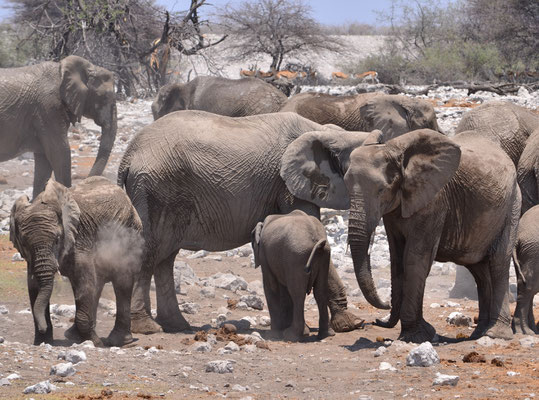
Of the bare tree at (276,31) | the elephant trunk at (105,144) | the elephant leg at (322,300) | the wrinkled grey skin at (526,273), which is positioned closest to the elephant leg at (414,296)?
the elephant leg at (322,300)

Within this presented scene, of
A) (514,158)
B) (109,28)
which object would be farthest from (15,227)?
(109,28)

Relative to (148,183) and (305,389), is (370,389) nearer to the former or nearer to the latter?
(305,389)

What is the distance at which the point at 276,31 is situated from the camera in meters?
34.4

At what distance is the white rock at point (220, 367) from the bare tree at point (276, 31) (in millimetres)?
28224

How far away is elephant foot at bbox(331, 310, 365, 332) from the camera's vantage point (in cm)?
825

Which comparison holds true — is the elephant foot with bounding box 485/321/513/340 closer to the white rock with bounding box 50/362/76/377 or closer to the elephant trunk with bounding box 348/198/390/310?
the elephant trunk with bounding box 348/198/390/310

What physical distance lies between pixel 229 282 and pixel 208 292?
0.42 metres

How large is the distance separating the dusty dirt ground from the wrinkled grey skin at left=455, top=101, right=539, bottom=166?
312cm

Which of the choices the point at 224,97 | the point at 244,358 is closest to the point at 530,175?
the point at 244,358

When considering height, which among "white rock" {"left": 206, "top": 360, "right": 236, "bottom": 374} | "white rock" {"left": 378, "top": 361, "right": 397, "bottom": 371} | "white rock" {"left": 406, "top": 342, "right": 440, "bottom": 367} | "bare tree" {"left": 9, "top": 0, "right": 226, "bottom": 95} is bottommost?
"white rock" {"left": 206, "top": 360, "right": 236, "bottom": 374}

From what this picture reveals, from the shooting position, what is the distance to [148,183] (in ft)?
27.2

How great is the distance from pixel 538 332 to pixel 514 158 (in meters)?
2.97

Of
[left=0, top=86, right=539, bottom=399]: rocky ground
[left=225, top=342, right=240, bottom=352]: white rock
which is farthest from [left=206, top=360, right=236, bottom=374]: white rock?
[left=225, top=342, right=240, bottom=352]: white rock

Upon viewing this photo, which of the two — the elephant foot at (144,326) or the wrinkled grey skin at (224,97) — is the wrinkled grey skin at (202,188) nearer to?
the elephant foot at (144,326)
